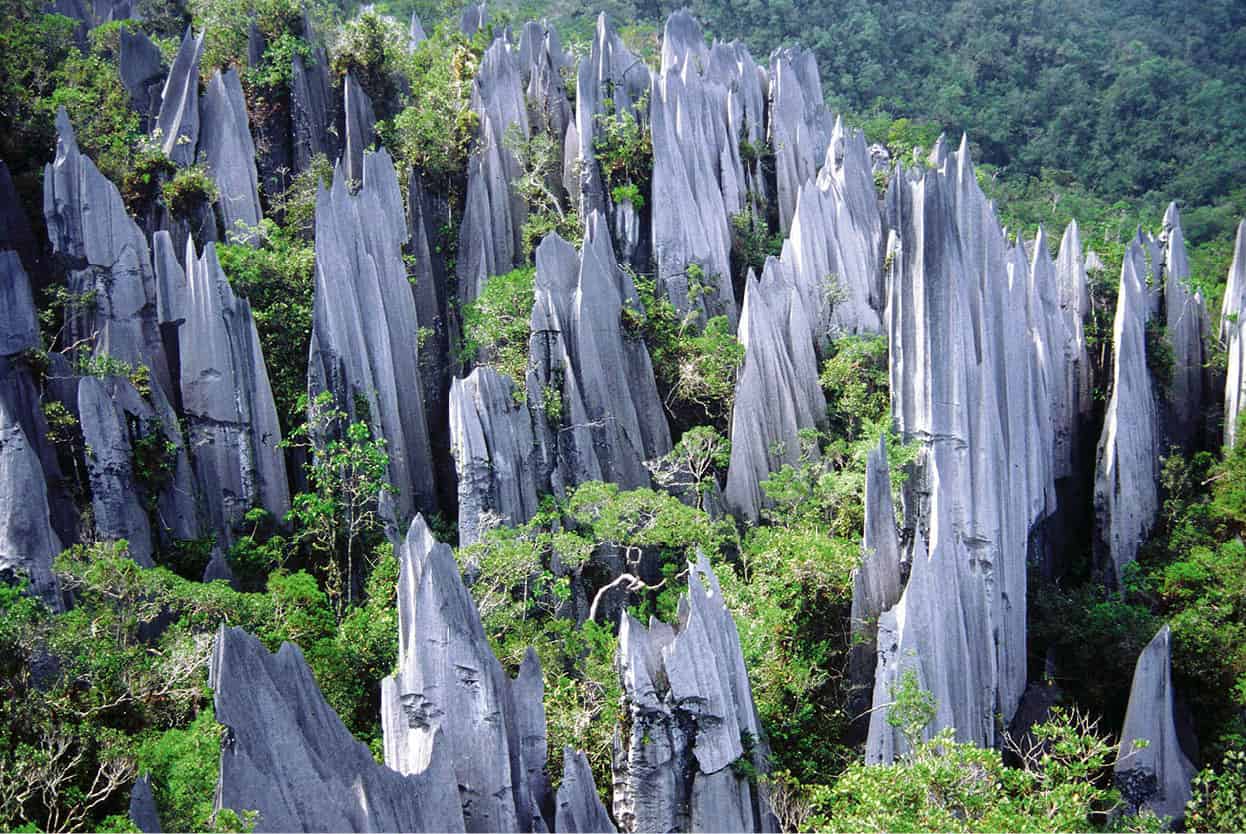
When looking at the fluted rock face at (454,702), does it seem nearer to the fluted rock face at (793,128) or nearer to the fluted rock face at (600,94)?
the fluted rock face at (600,94)

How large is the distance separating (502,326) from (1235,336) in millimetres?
15559

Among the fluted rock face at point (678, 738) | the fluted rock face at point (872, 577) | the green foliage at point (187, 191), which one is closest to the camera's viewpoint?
the fluted rock face at point (678, 738)

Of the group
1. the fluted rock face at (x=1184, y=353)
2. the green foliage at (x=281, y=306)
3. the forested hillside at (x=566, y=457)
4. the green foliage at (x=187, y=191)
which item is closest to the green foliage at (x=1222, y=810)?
the forested hillside at (x=566, y=457)

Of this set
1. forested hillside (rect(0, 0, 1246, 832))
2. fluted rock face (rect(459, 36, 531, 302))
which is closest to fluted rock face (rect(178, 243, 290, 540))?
forested hillside (rect(0, 0, 1246, 832))

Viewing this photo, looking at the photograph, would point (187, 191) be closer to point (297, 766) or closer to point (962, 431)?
point (297, 766)

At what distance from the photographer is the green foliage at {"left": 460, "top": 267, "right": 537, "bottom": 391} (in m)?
21.6

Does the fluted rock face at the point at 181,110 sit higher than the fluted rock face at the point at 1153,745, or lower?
higher

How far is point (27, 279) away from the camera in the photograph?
64.5 feet

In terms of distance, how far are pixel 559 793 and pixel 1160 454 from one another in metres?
16.6

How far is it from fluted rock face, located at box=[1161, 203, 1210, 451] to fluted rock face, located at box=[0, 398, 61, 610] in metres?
21.5

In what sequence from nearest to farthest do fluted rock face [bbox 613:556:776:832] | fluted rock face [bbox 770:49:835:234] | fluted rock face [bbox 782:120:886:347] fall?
fluted rock face [bbox 613:556:776:832] → fluted rock face [bbox 782:120:886:347] → fluted rock face [bbox 770:49:835:234]

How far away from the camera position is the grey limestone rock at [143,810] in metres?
11.6

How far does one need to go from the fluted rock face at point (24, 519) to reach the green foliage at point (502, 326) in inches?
309

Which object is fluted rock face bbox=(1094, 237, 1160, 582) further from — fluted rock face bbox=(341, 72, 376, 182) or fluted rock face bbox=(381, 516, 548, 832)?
fluted rock face bbox=(341, 72, 376, 182)
